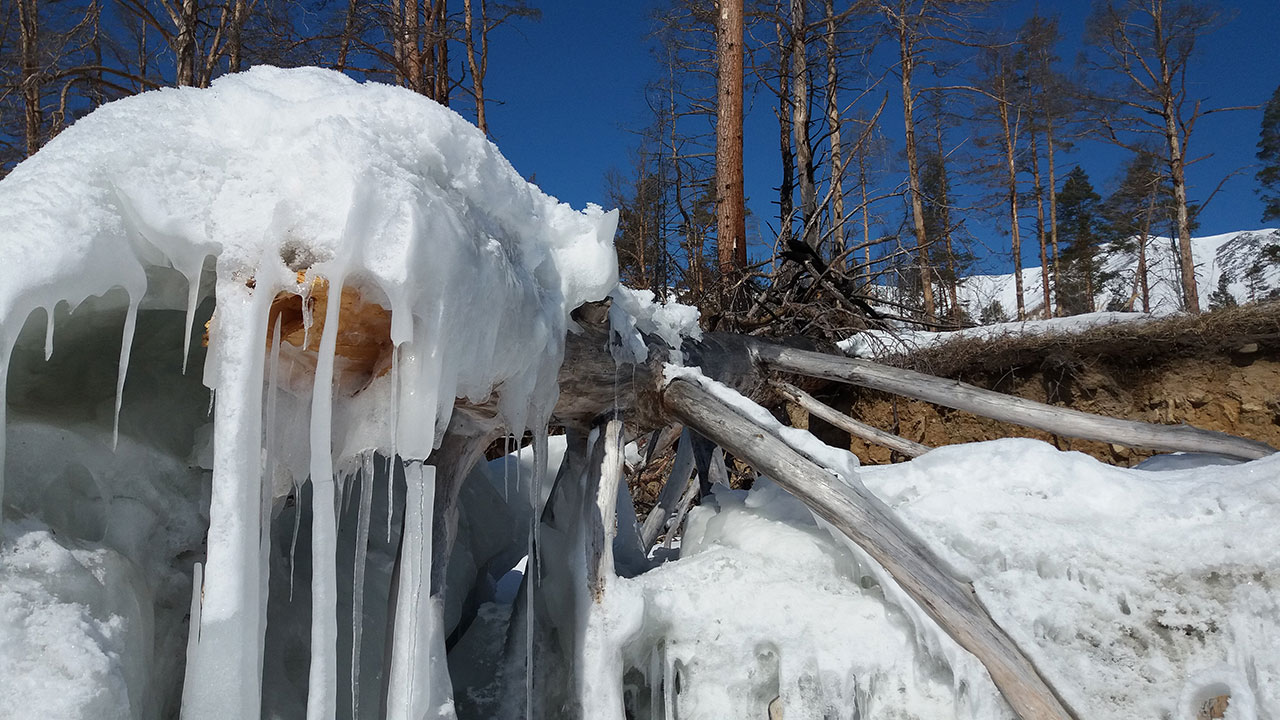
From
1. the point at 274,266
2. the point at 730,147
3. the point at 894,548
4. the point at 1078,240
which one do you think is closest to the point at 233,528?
the point at 274,266

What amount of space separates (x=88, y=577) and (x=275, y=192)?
35.4 inches

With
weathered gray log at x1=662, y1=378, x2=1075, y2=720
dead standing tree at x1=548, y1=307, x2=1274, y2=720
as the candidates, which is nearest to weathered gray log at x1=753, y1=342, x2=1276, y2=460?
dead standing tree at x1=548, y1=307, x2=1274, y2=720

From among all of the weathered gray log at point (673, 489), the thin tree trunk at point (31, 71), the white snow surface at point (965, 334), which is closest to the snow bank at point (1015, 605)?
the weathered gray log at point (673, 489)

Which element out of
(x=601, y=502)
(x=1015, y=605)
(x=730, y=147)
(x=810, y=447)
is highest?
(x=730, y=147)

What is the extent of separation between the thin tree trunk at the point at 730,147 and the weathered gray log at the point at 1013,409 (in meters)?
2.17

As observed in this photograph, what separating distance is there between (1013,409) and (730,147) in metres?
3.85

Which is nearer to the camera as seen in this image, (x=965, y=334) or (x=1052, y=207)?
(x=965, y=334)

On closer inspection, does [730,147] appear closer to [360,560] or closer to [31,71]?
[360,560]

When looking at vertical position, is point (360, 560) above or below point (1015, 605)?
above

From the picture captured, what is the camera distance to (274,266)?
1359mm

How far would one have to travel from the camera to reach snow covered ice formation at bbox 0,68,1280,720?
1.34 m

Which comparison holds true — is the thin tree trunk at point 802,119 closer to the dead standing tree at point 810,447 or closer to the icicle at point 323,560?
the dead standing tree at point 810,447

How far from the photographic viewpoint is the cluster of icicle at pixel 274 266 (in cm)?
129

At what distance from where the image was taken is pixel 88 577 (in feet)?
4.70
